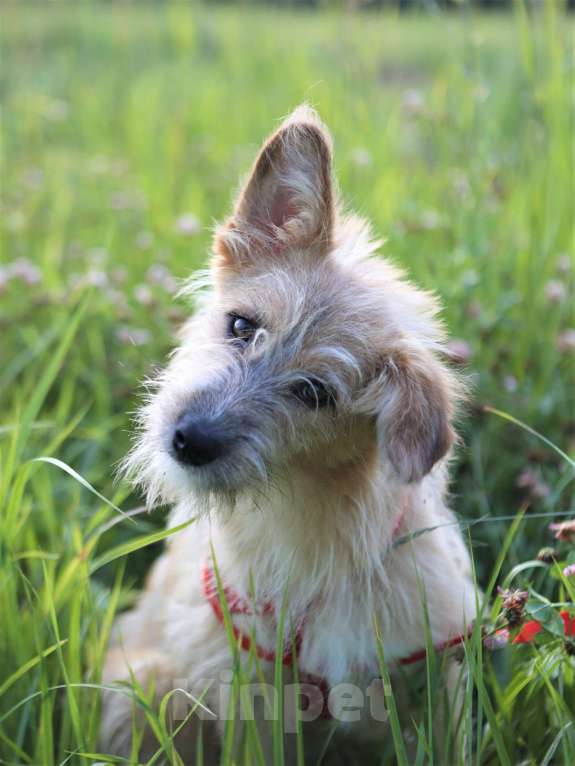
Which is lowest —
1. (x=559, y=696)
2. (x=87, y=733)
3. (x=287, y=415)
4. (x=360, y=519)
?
(x=87, y=733)

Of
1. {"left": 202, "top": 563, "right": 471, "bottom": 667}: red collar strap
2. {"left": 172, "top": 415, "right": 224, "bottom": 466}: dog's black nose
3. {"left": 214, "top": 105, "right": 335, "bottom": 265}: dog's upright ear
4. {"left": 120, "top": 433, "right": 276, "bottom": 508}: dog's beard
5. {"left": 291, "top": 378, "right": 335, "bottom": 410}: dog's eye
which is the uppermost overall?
{"left": 214, "top": 105, "right": 335, "bottom": 265}: dog's upright ear

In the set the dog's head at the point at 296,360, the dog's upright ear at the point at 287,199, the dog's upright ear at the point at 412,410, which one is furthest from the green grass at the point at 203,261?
the dog's upright ear at the point at 287,199

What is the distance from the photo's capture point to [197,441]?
73.2 inches

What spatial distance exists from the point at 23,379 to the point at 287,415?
1787mm

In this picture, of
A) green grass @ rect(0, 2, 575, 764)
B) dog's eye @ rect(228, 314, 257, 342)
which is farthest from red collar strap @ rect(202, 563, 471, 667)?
dog's eye @ rect(228, 314, 257, 342)

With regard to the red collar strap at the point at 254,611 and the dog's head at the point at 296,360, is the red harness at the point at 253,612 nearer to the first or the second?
the red collar strap at the point at 254,611

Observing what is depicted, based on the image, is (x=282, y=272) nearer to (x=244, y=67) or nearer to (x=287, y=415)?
(x=287, y=415)

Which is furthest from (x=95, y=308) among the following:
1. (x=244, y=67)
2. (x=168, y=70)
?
(x=168, y=70)

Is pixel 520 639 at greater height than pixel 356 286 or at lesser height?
lesser

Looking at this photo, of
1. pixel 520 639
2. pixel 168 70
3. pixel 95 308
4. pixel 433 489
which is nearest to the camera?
pixel 520 639

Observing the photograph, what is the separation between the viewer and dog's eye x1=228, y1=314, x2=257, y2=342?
6.89 feet

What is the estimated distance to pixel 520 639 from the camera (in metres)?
1.88

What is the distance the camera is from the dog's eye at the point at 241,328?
2102 mm

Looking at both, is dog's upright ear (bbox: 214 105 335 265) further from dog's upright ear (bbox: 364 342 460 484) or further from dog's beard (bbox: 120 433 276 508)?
dog's beard (bbox: 120 433 276 508)
